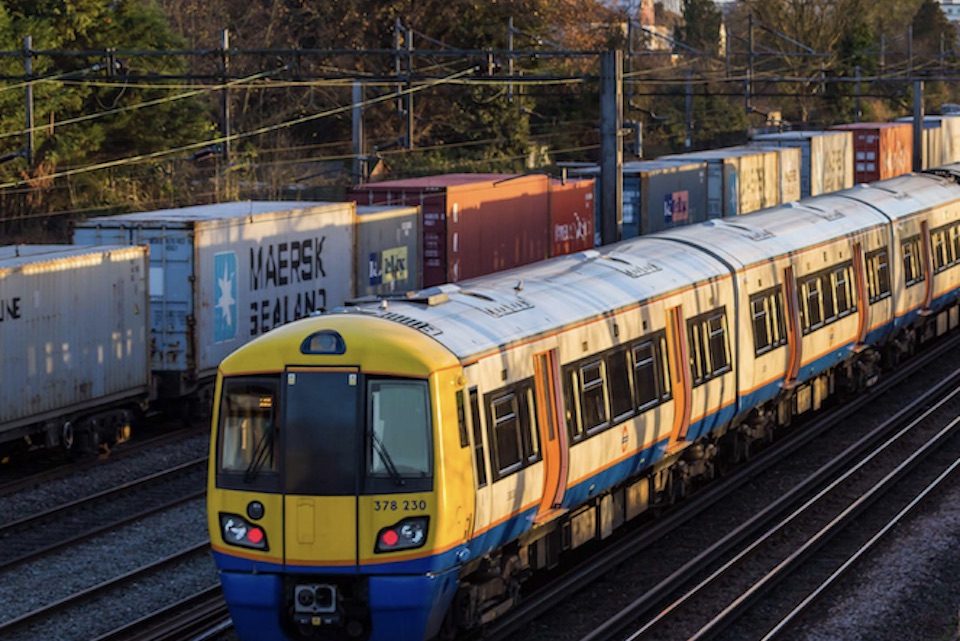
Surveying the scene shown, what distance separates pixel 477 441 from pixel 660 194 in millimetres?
23902

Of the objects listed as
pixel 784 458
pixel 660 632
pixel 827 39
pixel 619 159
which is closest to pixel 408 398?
pixel 660 632

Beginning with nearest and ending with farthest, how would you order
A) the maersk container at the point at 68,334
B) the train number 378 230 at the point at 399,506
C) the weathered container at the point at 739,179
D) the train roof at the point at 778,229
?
the train number 378 230 at the point at 399,506, the train roof at the point at 778,229, the maersk container at the point at 68,334, the weathered container at the point at 739,179

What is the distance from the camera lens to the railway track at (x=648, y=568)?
530 inches

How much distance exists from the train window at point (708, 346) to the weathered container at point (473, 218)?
468 inches

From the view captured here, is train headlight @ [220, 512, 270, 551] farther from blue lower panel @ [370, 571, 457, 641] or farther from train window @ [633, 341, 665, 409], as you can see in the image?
train window @ [633, 341, 665, 409]

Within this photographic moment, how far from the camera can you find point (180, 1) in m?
56.6

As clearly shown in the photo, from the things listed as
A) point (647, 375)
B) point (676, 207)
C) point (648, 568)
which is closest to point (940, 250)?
point (676, 207)

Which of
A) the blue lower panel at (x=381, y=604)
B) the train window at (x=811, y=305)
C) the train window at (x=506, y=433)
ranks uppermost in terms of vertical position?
the train window at (x=811, y=305)

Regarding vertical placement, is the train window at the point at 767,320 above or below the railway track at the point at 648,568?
above

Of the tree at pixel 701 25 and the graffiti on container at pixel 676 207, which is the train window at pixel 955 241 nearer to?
the graffiti on container at pixel 676 207

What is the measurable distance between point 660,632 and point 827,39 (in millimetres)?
76819

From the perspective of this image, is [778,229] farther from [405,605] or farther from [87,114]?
[87,114]

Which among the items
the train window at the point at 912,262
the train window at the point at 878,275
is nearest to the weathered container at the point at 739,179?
the train window at the point at 912,262

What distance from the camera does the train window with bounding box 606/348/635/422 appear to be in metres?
14.7
